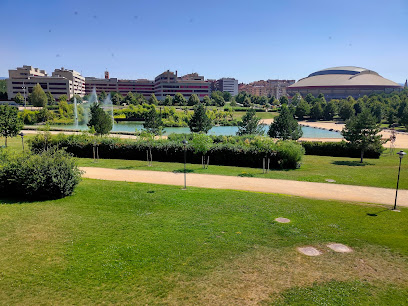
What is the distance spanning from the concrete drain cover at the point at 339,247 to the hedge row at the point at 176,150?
1435 cm

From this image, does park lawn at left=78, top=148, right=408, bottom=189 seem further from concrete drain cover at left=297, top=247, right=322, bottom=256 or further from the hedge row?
concrete drain cover at left=297, top=247, right=322, bottom=256

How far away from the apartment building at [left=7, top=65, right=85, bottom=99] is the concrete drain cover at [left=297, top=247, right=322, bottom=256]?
12612 centimetres

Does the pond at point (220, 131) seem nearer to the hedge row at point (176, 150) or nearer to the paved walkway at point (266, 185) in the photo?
the hedge row at point (176, 150)

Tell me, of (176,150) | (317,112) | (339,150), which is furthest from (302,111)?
(176,150)

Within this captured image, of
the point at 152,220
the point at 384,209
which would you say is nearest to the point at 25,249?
the point at 152,220

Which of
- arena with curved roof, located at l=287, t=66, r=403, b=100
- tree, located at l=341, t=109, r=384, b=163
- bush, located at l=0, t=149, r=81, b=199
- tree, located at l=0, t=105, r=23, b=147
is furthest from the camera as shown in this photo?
arena with curved roof, located at l=287, t=66, r=403, b=100

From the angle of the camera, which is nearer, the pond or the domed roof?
the pond

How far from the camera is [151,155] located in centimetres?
2692

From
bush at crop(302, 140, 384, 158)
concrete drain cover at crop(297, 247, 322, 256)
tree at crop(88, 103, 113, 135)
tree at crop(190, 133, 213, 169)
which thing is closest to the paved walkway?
tree at crop(190, 133, 213, 169)

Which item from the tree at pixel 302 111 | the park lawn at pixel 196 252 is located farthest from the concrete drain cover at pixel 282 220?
the tree at pixel 302 111

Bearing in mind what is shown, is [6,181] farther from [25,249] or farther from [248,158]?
[248,158]

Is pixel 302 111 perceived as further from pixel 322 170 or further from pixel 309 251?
pixel 309 251

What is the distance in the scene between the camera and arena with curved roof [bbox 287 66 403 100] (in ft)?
525

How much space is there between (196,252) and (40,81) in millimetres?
137275
